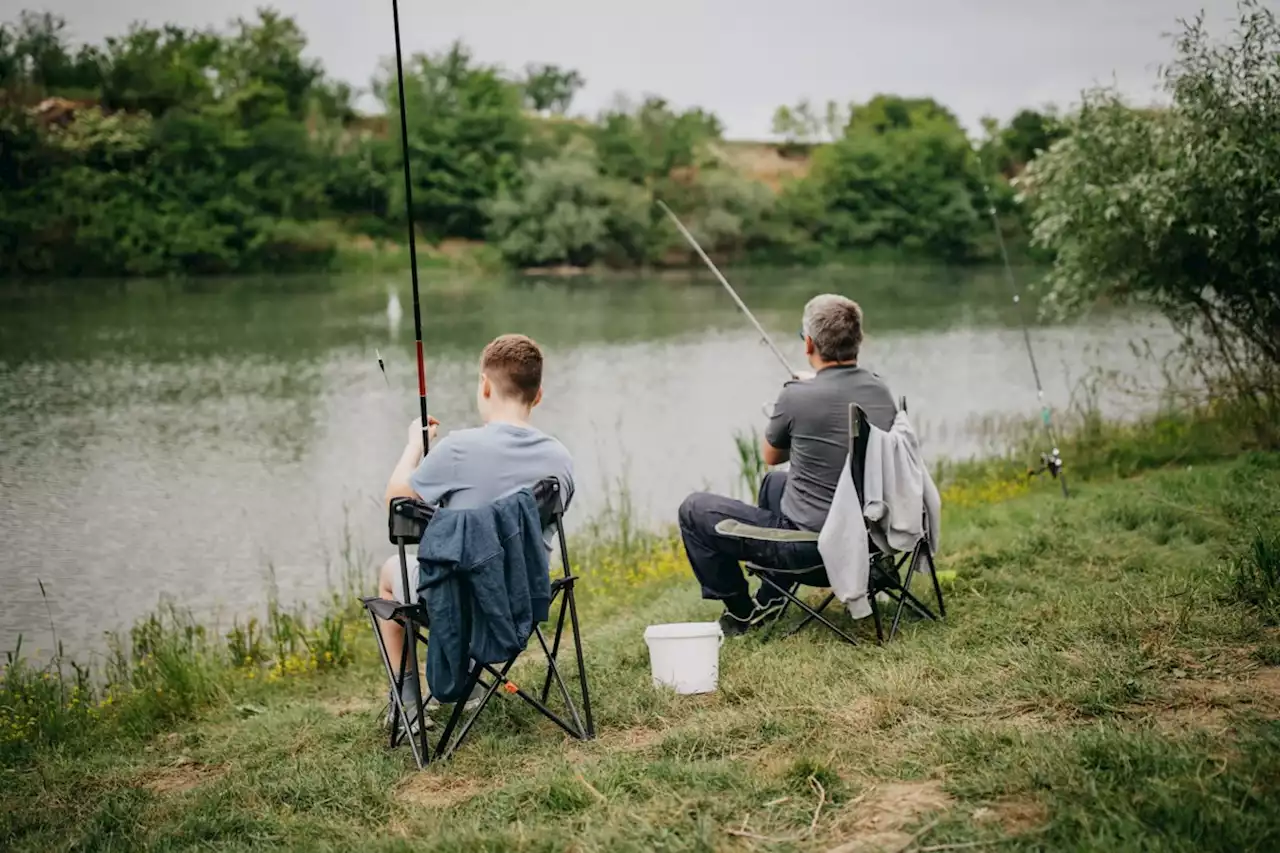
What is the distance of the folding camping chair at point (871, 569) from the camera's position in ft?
14.0

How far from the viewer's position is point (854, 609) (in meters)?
4.23

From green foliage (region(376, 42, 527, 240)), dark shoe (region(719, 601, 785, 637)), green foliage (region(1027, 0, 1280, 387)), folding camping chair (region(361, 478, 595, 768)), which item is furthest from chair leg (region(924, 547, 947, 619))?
green foliage (region(376, 42, 527, 240))

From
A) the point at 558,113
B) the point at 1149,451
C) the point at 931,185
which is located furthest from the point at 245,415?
the point at 558,113

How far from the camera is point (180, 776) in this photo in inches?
152

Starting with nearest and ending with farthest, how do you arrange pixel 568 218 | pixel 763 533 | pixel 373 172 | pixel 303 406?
pixel 763 533
pixel 303 406
pixel 568 218
pixel 373 172

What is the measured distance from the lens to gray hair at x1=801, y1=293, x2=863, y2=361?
448cm

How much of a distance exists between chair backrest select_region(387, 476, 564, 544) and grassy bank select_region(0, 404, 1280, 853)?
Result: 0.65m

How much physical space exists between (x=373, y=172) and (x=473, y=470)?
38.8m

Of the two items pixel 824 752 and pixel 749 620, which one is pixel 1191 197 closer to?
pixel 749 620

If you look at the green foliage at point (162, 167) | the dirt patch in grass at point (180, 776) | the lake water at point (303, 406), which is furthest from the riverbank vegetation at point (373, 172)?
the dirt patch in grass at point (180, 776)

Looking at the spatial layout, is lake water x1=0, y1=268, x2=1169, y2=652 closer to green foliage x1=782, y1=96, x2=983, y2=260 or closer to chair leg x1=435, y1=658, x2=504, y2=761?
chair leg x1=435, y1=658, x2=504, y2=761

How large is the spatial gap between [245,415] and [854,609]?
37.7ft

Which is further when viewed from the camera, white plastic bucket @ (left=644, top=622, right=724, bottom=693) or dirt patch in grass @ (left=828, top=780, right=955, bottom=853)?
white plastic bucket @ (left=644, top=622, right=724, bottom=693)

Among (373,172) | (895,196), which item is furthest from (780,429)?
(895,196)
